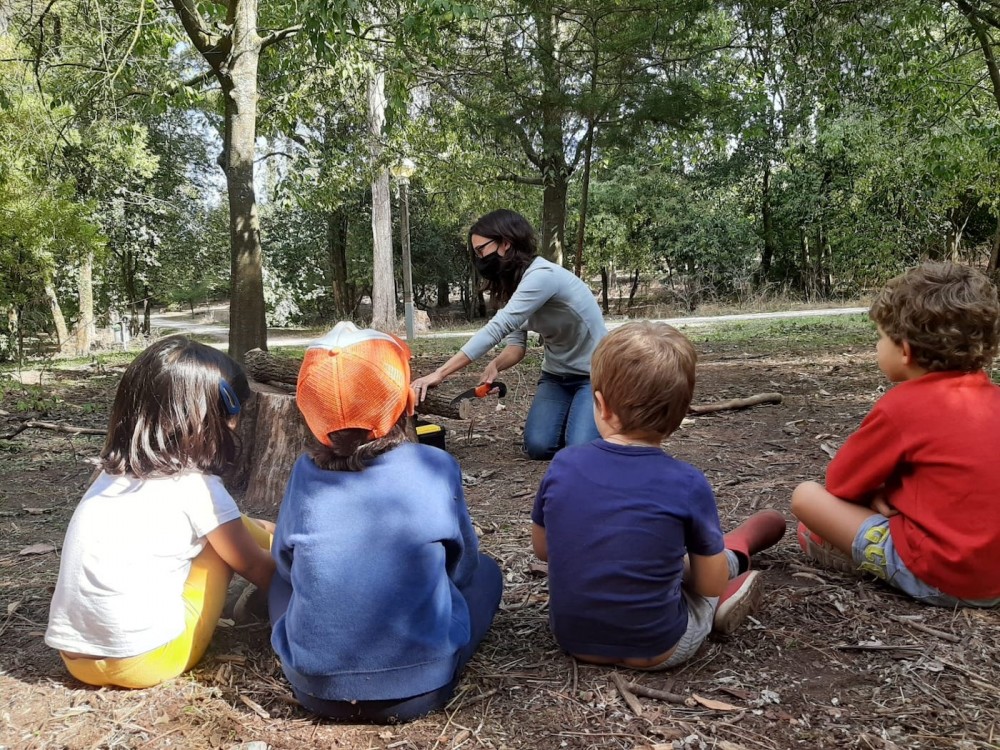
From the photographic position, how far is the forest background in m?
7.32

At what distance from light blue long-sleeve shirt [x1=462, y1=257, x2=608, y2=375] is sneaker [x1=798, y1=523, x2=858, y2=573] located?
65.8 inches

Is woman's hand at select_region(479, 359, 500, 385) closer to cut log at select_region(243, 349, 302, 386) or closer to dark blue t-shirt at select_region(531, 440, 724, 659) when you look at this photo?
cut log at select_region(243, 349, 302, 386)

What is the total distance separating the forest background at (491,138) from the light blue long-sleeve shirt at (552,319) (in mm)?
2956

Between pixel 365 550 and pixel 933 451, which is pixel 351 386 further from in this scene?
pixel 933 451

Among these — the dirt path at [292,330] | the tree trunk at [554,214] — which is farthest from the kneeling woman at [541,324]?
the tree trunk at [554,214]

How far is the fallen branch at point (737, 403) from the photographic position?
5.71m

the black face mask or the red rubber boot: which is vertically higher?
the black face mask

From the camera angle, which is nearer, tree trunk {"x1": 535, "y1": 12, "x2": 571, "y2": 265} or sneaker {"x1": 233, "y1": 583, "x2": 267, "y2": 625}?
sneaker {"x1": 233, "y1": 583, "x2": 267, "y2": 625}

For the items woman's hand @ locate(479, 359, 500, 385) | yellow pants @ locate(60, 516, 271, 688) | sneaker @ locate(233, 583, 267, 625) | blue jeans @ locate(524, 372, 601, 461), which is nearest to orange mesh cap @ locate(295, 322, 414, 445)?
yellow pants @ locate(60, 516, 271, 688)

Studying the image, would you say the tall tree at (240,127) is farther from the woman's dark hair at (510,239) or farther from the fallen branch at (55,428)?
the woman's dark hair at (510,239)

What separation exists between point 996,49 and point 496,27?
632cm

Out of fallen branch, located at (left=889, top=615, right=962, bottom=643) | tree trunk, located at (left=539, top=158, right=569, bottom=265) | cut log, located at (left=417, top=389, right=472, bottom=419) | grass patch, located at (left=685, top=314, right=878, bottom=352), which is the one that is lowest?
fallen branch, located at (left=889, top=615, right=962, bottom=643)

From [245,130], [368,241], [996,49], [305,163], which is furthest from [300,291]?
[996,49]

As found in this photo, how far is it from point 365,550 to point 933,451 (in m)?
1.72
